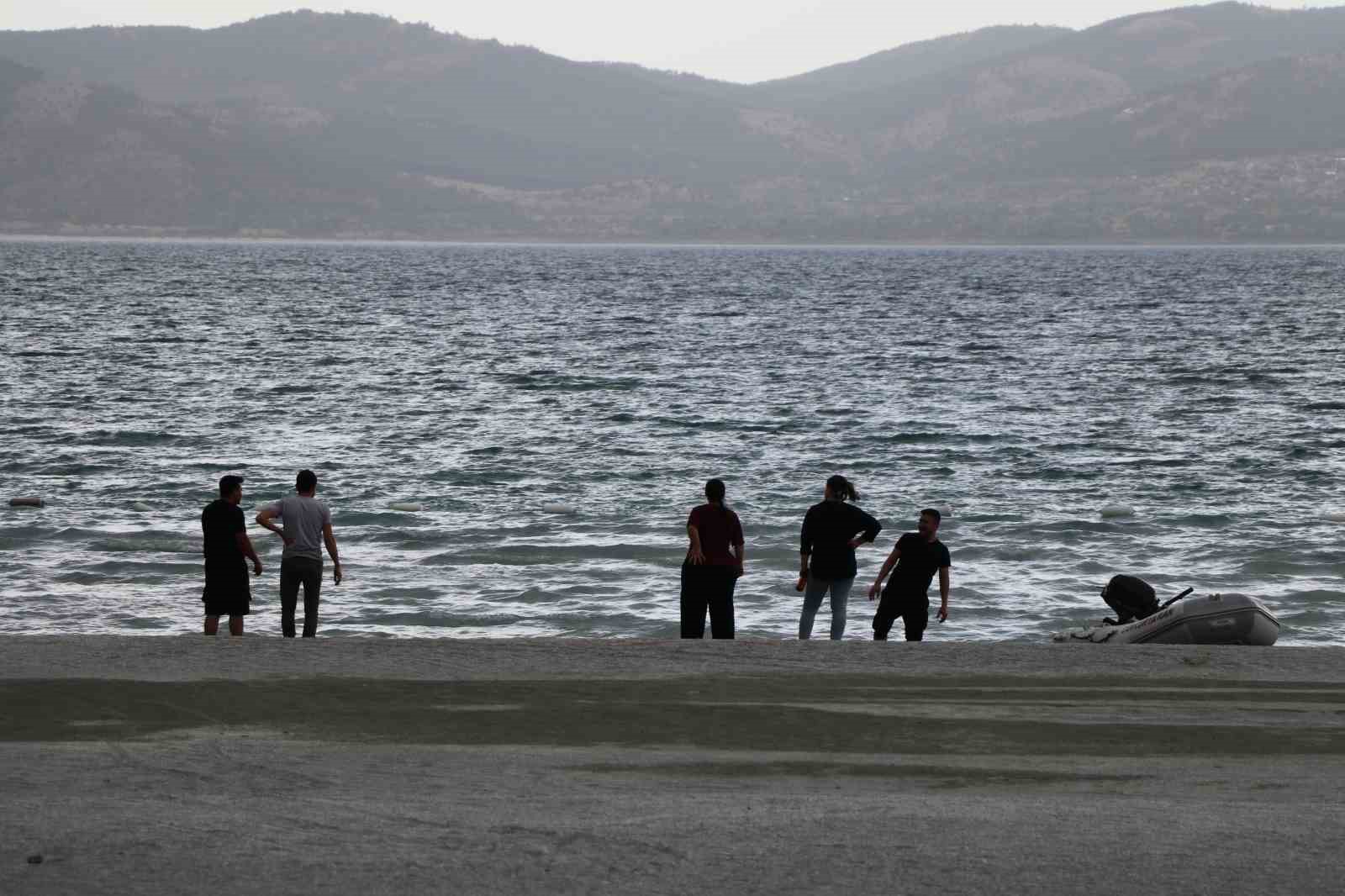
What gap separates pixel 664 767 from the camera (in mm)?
9164

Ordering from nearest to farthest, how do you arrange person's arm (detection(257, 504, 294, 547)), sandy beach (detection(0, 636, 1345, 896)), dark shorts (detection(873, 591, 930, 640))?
sandy beach (detection(0, 636, 1345, 896)), person's arm (detection(257, 504, 294, 547)), dark shorts (detection(873, 591, 930, 640))

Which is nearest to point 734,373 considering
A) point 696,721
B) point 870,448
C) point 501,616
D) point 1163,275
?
point 870,448

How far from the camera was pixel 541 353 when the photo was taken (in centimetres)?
6034

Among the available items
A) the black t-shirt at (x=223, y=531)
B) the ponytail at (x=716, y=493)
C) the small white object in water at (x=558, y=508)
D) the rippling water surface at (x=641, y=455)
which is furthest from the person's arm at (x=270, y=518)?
the small white object in water at (x=558, y=508)

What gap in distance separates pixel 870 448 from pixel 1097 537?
1128 centimetres

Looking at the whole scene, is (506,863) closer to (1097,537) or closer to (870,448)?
(1097,537)

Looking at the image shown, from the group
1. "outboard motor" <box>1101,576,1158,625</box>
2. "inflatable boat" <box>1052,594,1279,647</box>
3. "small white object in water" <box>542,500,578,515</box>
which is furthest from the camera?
"small white object in water" <box>542,500,578,515</box>

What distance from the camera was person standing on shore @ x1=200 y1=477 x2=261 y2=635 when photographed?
43.9 feet

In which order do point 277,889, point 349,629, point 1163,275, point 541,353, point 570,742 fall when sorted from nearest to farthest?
point 277,889
point 570,742
point 349,629
point 541,353
point 1163,275

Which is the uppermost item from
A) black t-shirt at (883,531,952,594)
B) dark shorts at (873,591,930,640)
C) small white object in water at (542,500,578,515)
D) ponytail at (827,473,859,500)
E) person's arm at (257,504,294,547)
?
ponytail at (827,473,859,500)

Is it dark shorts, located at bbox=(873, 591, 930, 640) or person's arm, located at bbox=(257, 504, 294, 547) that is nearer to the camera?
person's arm, located at bbox=(257, 504, 294, 547)

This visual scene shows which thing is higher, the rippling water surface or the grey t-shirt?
the grey t-shirt

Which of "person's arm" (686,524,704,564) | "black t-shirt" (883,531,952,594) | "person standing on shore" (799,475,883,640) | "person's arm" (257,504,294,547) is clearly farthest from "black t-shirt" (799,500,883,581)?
"person's arm" (257,504,294,547)

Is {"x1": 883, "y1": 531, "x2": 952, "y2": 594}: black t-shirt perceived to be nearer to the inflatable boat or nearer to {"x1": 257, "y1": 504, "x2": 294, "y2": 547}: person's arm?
the inflatable boat
